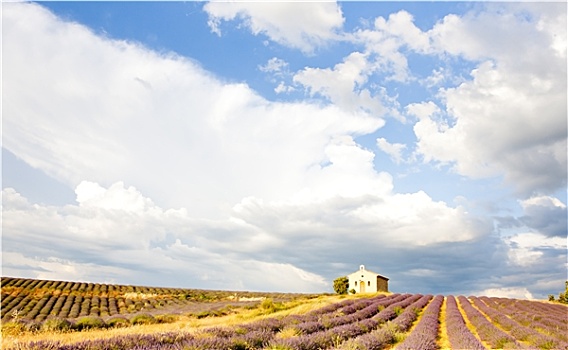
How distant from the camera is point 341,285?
221ft

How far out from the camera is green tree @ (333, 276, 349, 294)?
221 feet

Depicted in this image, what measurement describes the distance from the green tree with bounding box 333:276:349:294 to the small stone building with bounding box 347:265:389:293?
694mm

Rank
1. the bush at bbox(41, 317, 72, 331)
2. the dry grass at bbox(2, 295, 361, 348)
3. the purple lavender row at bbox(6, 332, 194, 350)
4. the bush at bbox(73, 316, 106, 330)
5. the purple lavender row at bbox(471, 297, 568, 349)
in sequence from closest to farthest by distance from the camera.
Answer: the purple lavender row at bbox(6, 332, 194, 350)
the dry grass at bbox(2, 295, 361, 348)
the purple lavender row at bbox(471, 297, 568, 349)
the bush at bbox(41, 317, 72, 331)
the bush at bbox(73, 316, 106, 330)

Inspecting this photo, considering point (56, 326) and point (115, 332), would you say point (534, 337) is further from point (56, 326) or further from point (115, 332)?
point (56, 326)

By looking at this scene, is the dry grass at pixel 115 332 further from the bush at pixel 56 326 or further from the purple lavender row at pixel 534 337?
the purple lavender row at pixel 534 337

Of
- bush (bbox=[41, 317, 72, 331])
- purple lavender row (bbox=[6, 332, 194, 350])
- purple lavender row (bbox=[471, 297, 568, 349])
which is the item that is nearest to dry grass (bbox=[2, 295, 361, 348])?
purple lavender row (bbox=[6, 332, 194, 350])

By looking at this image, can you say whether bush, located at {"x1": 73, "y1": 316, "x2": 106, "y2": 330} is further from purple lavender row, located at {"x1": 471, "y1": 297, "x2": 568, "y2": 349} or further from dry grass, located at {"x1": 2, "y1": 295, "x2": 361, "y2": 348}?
purple lavender row, located at {"x1": 471, "y1": 297, "x2": 568, "y2": 349}

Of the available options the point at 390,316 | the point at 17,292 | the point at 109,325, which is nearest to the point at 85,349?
the point at 109,325

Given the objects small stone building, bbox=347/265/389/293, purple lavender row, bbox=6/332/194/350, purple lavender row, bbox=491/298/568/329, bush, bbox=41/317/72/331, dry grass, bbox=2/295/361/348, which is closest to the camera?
purple lavender row, bbox=6/332/194/350

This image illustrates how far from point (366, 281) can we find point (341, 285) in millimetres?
4042

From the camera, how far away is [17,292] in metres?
50.5

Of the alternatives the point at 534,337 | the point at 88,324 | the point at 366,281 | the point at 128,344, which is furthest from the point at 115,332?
the point at 366,281

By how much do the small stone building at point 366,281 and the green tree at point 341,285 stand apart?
2.28 ft

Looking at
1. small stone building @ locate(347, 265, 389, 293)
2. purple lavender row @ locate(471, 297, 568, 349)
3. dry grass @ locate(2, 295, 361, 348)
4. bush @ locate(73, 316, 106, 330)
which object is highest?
small stone building @ locate(347, 265, 389, 293)
